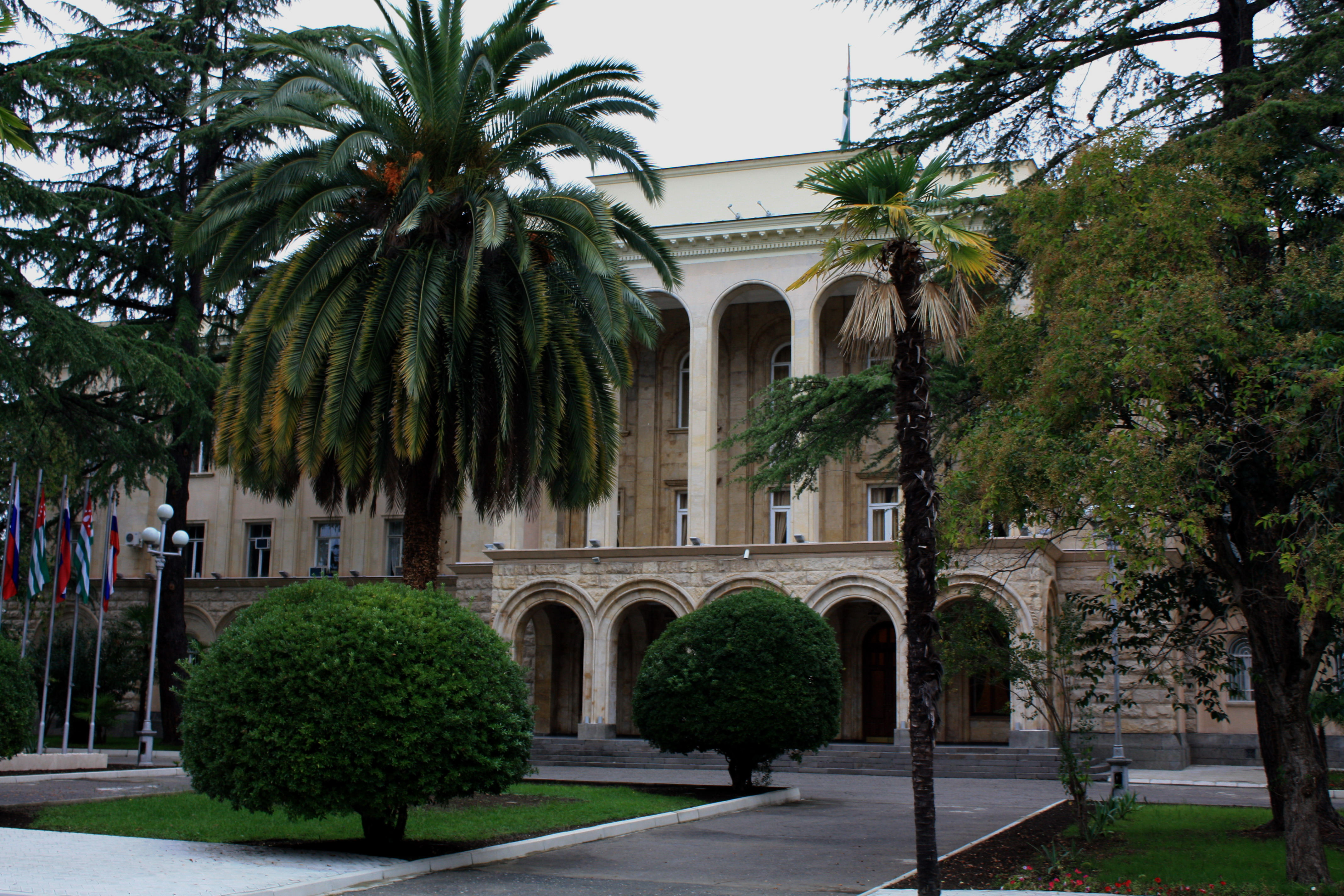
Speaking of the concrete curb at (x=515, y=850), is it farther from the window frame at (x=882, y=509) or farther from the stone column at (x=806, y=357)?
the window frame at (x=882, y=509)

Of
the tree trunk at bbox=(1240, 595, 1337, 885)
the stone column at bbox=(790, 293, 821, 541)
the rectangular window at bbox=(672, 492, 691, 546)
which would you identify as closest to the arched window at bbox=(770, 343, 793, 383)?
the stone column at bbox=(790, 293, 821, 541)

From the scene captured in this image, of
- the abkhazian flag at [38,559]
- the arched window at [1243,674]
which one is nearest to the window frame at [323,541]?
the abkhazian flag at [38,559]

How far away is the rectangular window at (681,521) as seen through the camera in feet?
111

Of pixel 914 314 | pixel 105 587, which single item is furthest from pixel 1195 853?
pixel 105 587

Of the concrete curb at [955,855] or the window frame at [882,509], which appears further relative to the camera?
the window frame at [882,509]

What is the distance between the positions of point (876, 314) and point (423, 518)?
9.18 meters

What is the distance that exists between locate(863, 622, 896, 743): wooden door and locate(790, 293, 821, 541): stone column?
3488 millimetres

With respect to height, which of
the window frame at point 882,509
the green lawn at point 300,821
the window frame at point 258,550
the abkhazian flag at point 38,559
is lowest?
the green lawn at point 300,821

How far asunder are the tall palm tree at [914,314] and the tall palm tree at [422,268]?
664 cm

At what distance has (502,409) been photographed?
640 inches

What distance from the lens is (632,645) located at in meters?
33.4

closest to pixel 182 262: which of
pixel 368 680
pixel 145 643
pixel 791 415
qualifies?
pixel 145 643

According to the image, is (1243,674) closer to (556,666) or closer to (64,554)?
(556,666)

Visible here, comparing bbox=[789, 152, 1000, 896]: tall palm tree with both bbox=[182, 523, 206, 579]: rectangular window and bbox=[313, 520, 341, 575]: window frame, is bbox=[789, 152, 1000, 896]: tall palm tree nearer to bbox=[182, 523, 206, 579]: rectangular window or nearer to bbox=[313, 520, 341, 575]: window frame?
bbox=[313, 520, 341, 575]: window frame
